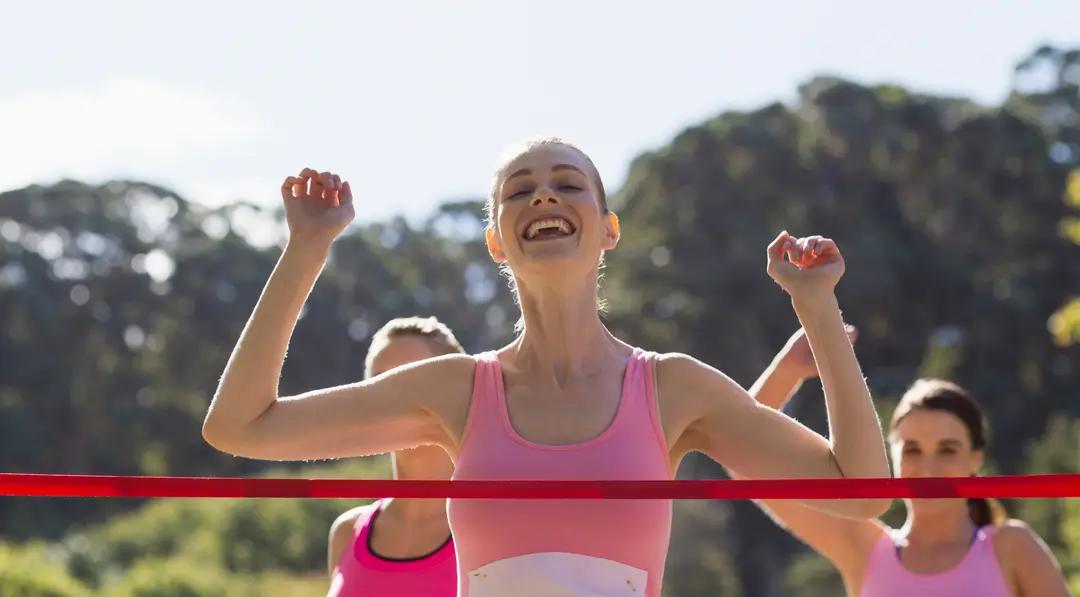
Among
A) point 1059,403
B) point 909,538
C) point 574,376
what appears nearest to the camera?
point 574,376

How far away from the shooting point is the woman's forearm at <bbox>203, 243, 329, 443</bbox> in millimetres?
2836

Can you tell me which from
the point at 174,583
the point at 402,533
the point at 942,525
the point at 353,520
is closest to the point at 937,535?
the point at 942,525

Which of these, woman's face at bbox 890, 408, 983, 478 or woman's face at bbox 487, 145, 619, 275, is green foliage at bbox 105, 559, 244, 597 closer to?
woman's face at bbox 890, 408, 983, 478

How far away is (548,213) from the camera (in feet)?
9.56

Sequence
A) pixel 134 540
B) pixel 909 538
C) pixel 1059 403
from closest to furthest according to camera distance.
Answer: pixel 909 538, pixel 134 540, pixel 1059 403

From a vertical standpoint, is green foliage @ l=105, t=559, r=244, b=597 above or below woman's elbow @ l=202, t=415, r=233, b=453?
above

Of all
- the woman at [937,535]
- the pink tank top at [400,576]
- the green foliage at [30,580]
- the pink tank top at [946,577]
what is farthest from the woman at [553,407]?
the green foliage at [30,580]

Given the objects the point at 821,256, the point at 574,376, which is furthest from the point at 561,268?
the point at 821,256

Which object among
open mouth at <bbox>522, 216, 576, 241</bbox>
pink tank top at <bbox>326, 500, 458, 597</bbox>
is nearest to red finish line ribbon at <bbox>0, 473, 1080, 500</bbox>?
open mouth at <bbox>522, 216, 576, 241</bbox>

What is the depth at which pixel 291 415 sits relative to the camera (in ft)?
9.37

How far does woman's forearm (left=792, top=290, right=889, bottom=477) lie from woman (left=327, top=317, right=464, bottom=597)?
1357mm

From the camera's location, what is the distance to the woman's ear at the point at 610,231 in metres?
3.04

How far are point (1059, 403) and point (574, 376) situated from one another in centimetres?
3033

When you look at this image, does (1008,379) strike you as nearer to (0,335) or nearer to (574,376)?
(0,335)
